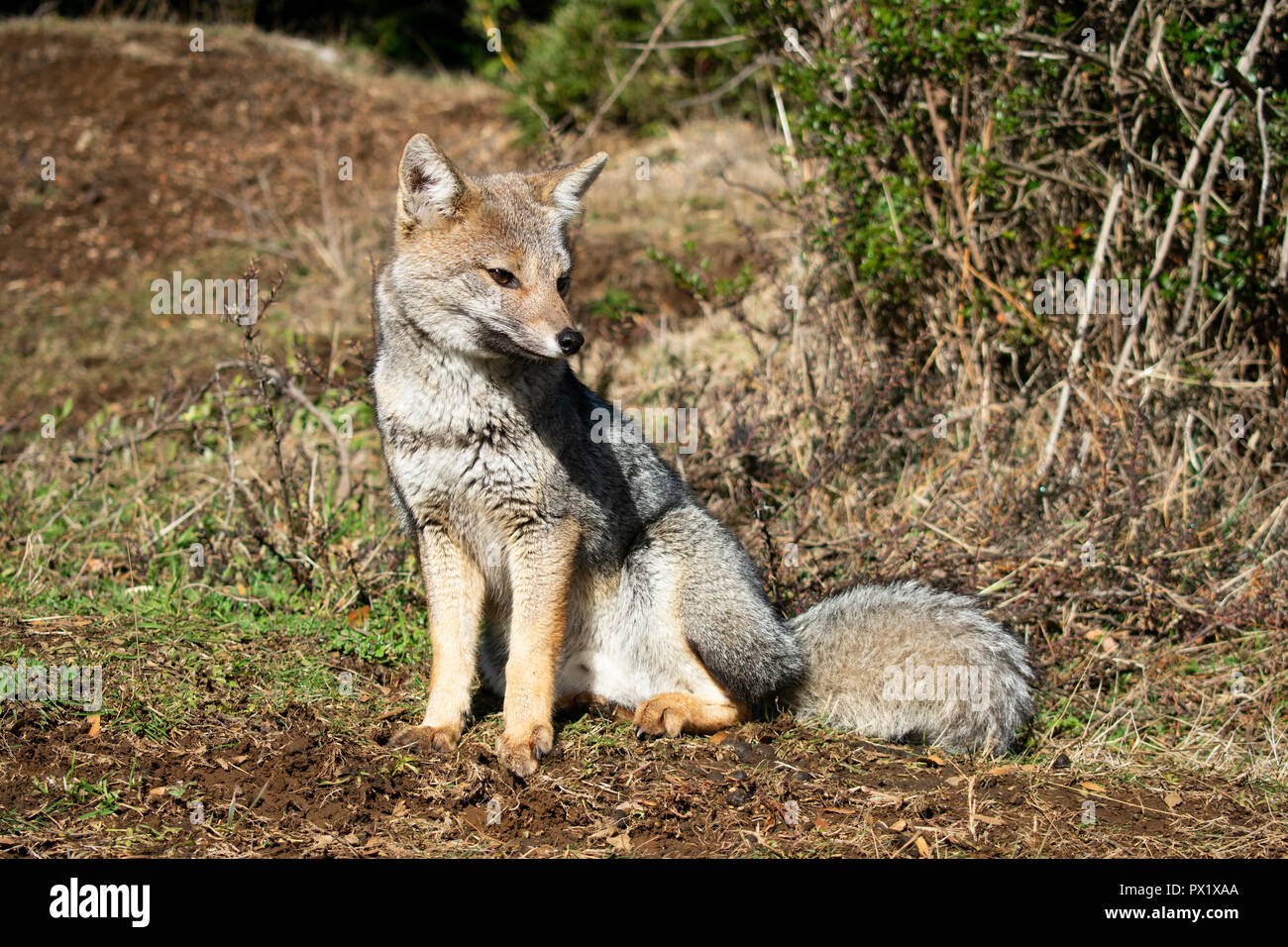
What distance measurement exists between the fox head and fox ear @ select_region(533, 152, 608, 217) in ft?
0.58

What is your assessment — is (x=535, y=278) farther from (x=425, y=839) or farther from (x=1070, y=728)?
(x=1070, y=728)

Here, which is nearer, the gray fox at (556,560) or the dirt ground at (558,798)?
the dirt ground at (558,798)

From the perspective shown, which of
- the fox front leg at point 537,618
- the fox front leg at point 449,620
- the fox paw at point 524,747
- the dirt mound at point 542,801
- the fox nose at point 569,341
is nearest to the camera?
the dirt mound at point 542,801

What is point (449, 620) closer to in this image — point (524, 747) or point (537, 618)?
point (537, 618)

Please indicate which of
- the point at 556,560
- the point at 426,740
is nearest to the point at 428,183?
the point at 556,560

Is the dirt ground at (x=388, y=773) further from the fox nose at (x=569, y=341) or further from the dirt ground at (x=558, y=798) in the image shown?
the fox nose at (x=569, y=341)

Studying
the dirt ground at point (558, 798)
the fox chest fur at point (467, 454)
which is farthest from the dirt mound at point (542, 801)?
the fox chest fur at point (467, 454)

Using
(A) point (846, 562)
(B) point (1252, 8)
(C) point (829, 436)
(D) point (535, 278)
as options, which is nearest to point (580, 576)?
(D) point (535, 278)

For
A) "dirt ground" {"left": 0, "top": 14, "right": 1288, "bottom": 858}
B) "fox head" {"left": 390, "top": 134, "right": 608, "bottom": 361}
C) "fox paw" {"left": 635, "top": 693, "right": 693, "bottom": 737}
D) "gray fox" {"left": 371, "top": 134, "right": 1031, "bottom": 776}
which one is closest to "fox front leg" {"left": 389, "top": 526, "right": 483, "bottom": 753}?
"gray fox" {"left": 371, "top": 134, "right": 1031, "bottom": 776}

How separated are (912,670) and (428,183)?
9.48ft

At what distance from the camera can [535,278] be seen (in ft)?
13.3

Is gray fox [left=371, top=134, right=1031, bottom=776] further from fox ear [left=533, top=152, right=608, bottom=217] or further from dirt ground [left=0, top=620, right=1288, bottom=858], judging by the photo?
dirt ground [left=0, top=620, right=1288, bottom=858]

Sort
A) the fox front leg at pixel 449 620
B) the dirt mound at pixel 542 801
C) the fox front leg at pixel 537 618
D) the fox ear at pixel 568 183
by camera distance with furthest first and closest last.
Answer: the fox ear at pixel 568 183 < the fox front leg at pixel 449 620 < the fox front leg at pixel 537 618 < the dirt mound at pixel 542 801

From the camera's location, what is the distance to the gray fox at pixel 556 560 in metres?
4.10
